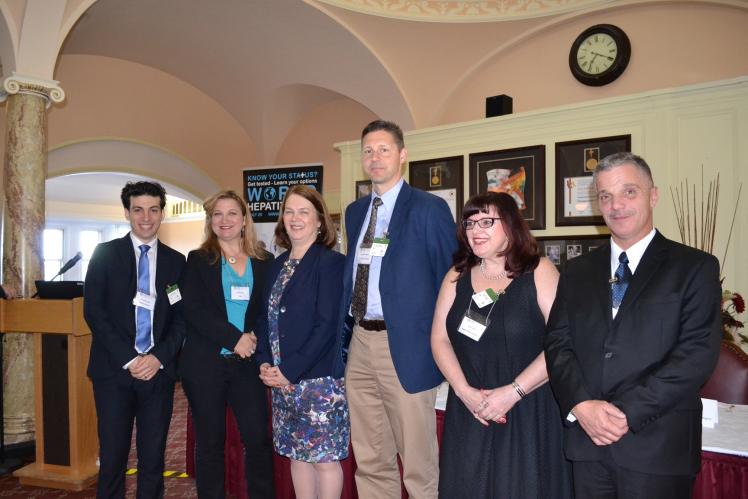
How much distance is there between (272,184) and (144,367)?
14.4 feet

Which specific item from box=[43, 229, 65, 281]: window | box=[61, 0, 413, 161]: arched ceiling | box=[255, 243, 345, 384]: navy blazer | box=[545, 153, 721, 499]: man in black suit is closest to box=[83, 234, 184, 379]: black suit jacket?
box=[255, 243, 345, 384]: navy blazer

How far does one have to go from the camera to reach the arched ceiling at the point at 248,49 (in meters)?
6.21

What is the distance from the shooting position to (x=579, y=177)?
4758 millimetres

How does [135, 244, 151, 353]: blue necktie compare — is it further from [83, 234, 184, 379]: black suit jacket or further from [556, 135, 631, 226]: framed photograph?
[556, 135, 631, 226]: framed photograph

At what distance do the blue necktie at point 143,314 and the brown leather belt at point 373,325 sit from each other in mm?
1069

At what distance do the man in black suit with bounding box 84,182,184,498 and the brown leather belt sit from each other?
99 cm

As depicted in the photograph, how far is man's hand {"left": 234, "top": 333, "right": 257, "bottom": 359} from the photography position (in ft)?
7.69

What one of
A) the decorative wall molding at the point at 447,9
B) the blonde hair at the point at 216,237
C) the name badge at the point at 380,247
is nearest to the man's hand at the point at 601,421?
the name badge at the point at 380,247

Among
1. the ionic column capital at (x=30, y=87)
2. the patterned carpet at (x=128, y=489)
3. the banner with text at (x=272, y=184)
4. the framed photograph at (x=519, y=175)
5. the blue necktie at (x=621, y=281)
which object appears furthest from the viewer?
the banner with text at (x=272, y=184)

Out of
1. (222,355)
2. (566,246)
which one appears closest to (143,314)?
(222,355)

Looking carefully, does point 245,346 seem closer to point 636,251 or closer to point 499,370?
point 499,370

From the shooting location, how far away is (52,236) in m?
17.0

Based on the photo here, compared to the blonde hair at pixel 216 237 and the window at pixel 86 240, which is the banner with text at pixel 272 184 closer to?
the blonde hair at pixel 216 237

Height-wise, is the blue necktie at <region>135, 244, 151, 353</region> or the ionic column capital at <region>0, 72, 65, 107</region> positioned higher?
the ionic column capital at <region>0, 72, 65, 107</region>
